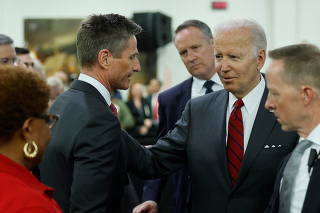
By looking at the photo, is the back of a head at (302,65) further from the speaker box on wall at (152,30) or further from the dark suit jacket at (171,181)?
the speaker box on wall at (152,30)

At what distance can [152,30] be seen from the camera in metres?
11.6

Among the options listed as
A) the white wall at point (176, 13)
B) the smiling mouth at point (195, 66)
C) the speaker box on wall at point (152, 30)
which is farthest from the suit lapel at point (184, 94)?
the white wall at point (176, 13)

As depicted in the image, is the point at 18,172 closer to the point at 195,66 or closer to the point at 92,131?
the point at 92,131

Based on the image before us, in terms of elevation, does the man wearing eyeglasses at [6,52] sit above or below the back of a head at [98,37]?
below

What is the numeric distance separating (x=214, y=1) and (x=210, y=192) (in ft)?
32.2

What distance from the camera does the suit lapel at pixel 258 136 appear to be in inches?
101

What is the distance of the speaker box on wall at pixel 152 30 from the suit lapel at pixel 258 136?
8960mm

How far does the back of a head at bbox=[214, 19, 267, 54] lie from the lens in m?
2.78

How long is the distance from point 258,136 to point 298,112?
1.41 ft

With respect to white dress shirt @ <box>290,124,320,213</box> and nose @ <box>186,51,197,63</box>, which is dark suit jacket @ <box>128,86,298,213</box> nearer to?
white dress shirt @ <box>290,124,320,213</box>

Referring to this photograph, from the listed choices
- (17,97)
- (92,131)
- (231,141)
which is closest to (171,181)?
(231,141)

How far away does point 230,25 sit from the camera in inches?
109

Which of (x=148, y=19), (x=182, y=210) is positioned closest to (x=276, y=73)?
(x=182, y=210)

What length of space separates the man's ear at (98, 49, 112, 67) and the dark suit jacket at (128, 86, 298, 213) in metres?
0.38
